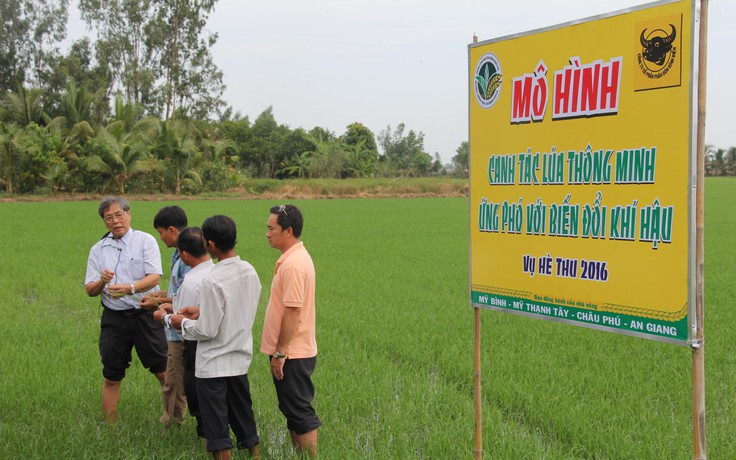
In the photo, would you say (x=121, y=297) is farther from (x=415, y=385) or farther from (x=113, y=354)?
(x=415, y=385)

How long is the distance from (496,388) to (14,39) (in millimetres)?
39518

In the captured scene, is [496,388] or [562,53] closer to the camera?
[562,53]

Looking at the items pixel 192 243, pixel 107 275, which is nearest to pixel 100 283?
pixel 107 275

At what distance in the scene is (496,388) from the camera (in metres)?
4.60

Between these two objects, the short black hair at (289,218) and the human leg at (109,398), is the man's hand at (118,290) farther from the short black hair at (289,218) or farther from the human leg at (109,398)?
the short black hair at (289,218)

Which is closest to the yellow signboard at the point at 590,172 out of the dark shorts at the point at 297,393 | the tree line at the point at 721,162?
the dark shorts at the point at 297,393

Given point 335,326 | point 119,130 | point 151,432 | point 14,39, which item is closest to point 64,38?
point 14,39

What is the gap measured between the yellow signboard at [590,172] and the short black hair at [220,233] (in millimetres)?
1123

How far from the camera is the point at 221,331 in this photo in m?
3.18

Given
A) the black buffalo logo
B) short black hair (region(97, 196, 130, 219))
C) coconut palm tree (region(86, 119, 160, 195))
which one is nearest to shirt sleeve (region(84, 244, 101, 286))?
short black hair (region(97, 196, 130, 219))

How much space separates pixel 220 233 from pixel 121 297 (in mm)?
1079

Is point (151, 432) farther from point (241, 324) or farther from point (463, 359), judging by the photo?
point (463, 359)

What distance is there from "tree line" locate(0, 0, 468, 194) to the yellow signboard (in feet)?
86.7

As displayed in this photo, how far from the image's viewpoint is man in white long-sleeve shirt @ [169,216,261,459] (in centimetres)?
313
